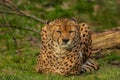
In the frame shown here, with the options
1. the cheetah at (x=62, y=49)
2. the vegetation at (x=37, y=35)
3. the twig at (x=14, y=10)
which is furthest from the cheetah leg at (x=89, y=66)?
the twig at (x=14, y=10)

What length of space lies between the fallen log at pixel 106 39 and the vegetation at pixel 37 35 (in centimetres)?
17

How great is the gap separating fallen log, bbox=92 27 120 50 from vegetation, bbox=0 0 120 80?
0.17 metres

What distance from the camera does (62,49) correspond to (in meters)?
12.1

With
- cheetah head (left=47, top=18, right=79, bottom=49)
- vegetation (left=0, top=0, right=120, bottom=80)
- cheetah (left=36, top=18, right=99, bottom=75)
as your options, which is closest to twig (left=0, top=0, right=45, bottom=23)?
vegetation (left=0, top=0, right=120, bottom=80)

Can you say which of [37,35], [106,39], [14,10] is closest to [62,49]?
[106,39]

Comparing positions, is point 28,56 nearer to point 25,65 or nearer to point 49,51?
point 25,65

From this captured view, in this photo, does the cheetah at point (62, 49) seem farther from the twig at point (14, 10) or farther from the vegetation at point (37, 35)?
the twig at point (14, 10)

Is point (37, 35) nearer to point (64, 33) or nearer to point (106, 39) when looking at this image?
point (106, 39)

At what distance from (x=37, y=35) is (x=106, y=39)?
140 inches

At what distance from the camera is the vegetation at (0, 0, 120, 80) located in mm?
11718

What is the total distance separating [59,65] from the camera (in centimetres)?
1220

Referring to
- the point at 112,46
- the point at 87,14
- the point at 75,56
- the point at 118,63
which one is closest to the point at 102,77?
the point at 75,56

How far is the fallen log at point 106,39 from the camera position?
1426 cm

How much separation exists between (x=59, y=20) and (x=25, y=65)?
5.53 ft
